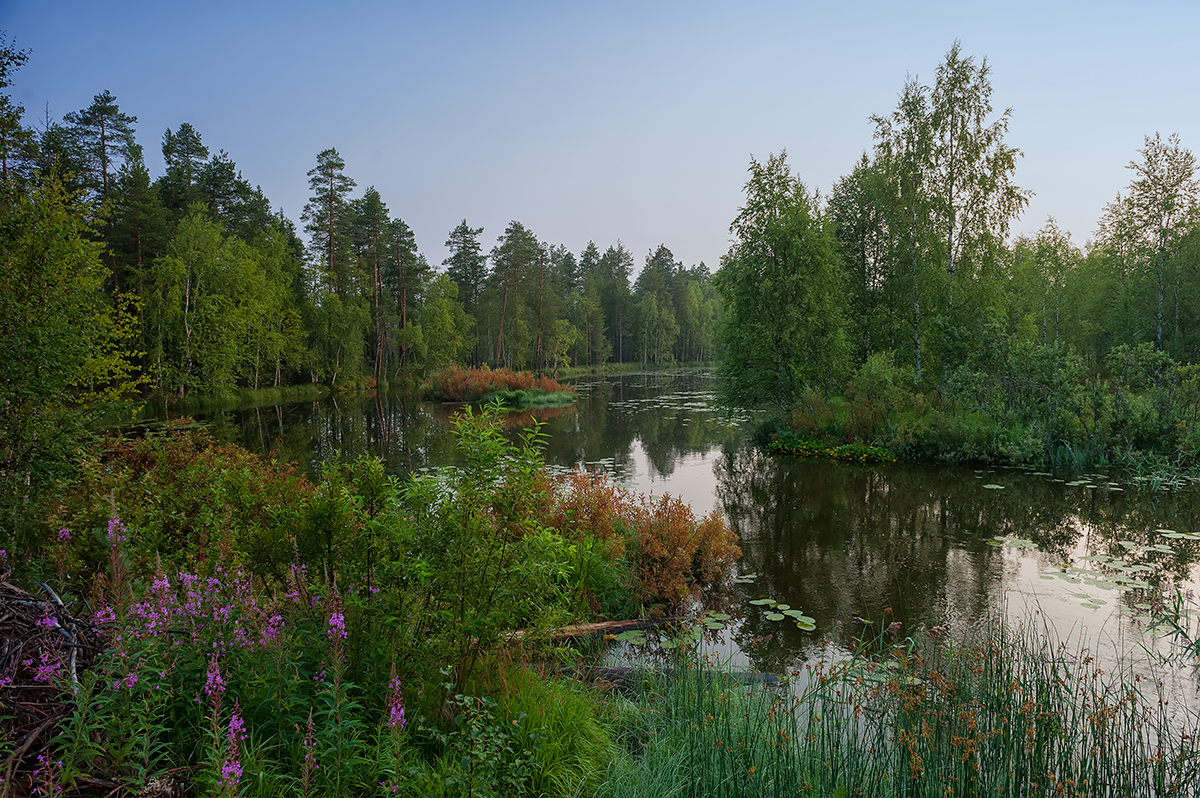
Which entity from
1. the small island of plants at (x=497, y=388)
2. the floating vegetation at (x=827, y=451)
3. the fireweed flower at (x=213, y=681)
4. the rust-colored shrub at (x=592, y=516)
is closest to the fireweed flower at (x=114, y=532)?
the fireweed flower at (x=213, y=681)

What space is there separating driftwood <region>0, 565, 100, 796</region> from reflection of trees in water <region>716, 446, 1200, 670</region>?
5.51m

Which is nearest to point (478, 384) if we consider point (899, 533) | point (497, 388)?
point (497, 388)

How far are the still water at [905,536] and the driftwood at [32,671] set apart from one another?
305 centimetres

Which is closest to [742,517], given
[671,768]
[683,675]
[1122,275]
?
[683,675]

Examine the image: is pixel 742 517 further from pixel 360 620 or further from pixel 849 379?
pixel 849 379

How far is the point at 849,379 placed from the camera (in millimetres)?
21688

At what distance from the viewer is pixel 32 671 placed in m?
2.60

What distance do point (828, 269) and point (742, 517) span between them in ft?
38.5

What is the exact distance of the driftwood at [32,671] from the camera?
2.23m

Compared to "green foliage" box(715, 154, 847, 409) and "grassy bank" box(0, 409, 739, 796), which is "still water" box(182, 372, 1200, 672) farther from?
"green foliage" box(715, 154, 847, 409)

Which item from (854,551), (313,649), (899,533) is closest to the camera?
(313,649)

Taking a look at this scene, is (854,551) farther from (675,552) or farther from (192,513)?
(192,513)

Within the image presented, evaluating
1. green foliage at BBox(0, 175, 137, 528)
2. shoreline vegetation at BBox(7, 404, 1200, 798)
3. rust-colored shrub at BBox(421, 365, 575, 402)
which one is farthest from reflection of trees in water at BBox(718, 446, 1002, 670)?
rust-colored shrub at BBox(421, 365, 575, 402)

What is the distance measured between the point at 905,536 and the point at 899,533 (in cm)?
20
